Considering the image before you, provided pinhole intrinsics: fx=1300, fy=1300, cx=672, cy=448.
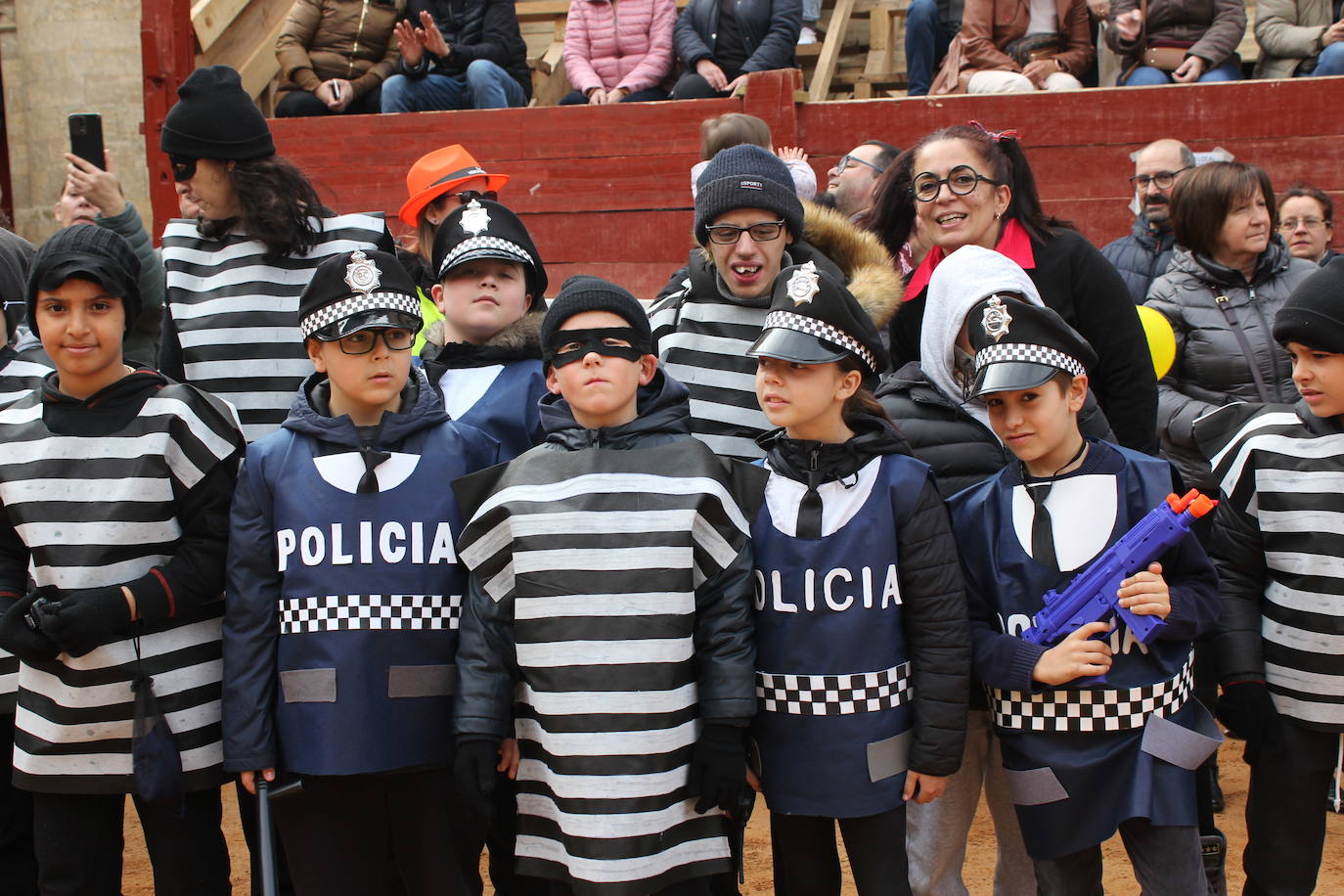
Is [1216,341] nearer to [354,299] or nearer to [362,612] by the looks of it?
[354,299]

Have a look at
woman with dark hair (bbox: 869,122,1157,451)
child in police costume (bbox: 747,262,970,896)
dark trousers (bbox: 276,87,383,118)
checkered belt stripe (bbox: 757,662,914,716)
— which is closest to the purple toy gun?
child in police costume (bbox: 747,262,970,896)

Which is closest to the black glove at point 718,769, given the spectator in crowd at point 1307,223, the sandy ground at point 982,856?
the sandy ground at point 982,856

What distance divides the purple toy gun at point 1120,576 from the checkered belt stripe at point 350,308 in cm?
160

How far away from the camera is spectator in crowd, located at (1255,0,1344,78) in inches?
288

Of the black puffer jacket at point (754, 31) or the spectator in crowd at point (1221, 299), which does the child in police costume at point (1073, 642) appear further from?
the black puffer jacket at point (754, 31)

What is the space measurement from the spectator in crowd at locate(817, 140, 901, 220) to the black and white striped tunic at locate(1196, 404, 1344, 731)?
210 cm

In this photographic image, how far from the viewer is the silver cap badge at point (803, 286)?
2842 millimetres

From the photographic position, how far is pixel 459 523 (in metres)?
2.90

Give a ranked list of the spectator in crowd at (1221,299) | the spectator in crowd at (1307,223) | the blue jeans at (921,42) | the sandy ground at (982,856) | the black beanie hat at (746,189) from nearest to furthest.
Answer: the black beanie hat at (746,189), the sandy ground at (982,856), the spectator in crowd at (1221,299), the spectator in crowd at (1307,223), the blue jeans at (921,42)

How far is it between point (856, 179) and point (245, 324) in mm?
2654

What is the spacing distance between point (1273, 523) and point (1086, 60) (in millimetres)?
5525

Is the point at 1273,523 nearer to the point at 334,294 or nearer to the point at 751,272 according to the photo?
the point at 751,272

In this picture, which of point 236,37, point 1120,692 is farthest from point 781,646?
point 236,37

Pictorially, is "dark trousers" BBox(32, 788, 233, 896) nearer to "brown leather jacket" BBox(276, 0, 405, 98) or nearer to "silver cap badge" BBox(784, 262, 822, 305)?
"silver cap badge" BBox(784, 262, 822, 305)
